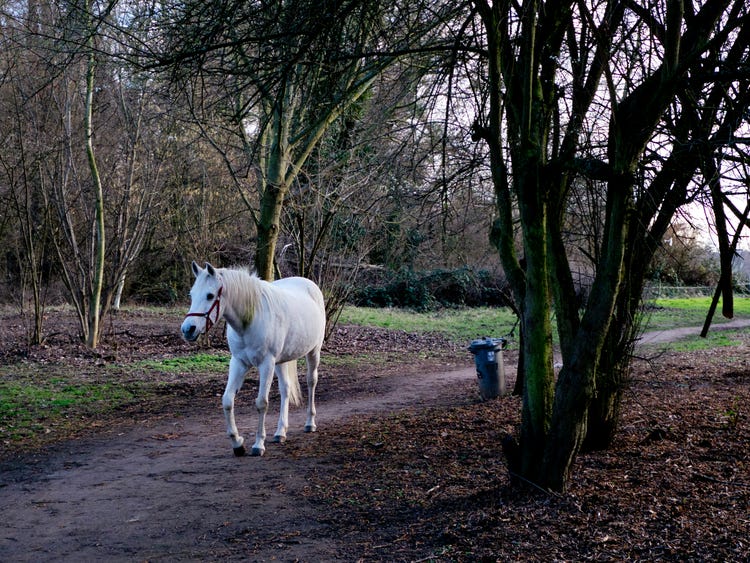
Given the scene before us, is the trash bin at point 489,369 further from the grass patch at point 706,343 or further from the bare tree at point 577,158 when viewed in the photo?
the grass patch at point 706,343

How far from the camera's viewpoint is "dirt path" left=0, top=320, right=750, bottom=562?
A: 4.43 meters

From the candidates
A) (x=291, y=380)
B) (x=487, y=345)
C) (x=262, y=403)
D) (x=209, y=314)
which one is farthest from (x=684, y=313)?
(x=209, y=314)

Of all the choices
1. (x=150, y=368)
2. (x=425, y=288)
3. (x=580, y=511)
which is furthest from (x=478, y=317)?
(x=580, y=511)

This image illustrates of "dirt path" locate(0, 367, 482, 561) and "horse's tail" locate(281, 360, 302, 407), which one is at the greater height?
"horse's tail" locate(281, 360, 302, 407)

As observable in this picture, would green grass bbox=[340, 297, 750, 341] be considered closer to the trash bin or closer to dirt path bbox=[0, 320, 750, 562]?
the trash bin

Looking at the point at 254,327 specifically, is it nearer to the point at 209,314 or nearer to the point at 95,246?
the point at 209,314

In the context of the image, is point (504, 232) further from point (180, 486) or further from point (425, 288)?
point (425, 288)

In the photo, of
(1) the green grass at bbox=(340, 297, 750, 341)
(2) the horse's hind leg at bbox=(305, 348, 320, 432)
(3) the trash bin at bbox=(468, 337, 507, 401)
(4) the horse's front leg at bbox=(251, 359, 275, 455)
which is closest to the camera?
(4) the horse's front leg at bbox=(251, 359, 275, 455)

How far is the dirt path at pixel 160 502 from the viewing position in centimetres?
443

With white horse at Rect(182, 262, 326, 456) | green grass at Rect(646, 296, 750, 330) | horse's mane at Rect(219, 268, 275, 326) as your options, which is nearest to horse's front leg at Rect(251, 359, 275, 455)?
white horse at Rect(182, 262, 326, 456)

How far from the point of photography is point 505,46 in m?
5.03

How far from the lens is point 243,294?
7164mm

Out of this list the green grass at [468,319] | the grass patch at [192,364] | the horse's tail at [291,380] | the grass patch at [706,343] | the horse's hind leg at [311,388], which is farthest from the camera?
the green grass at [468,319]

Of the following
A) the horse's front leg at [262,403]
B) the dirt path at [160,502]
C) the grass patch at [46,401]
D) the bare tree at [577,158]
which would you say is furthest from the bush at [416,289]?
the bare tree at [577,158]
